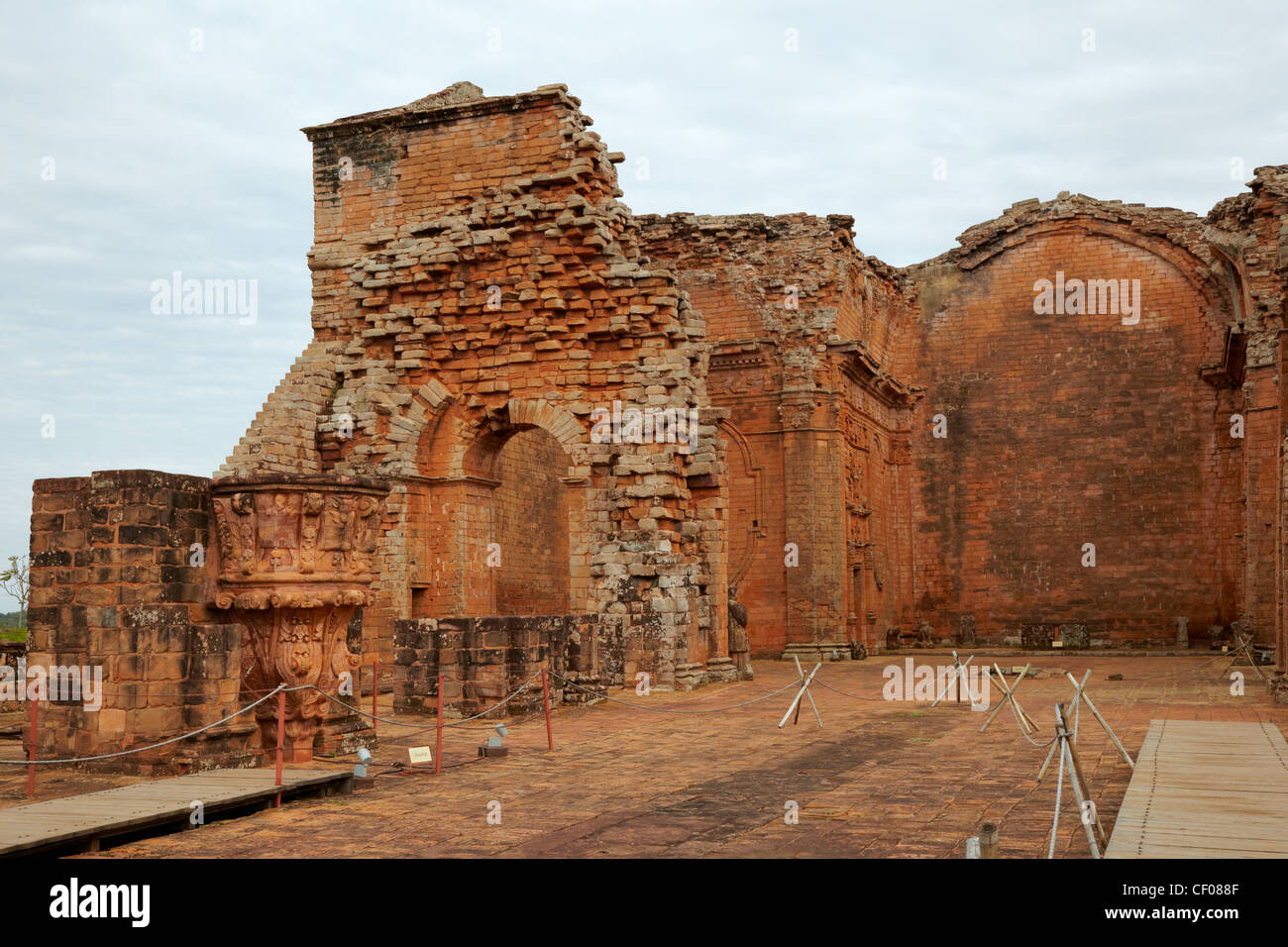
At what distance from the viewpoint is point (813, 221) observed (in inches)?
961

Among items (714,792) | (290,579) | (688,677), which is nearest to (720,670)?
(688,677)

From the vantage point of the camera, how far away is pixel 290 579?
9.66 meters

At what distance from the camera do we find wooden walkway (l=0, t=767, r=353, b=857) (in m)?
6.00

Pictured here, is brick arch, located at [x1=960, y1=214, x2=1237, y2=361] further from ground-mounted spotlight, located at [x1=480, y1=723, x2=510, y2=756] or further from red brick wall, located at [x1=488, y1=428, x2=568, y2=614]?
ground-mounted spotlight, located at [x1=480, y1=723, x2=510, y2=756]

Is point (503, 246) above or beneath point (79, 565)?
above

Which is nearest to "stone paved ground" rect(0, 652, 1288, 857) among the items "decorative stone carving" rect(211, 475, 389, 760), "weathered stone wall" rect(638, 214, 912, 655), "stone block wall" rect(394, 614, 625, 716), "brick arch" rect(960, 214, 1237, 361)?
"stone block wall" rect(394, 614, 625, 716)

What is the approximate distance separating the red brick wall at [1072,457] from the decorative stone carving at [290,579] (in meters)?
21.3

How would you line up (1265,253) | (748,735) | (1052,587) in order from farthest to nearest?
(1052,587) → (1265,253) → (748,735)

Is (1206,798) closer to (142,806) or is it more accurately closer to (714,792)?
(714,792)

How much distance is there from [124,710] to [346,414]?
911 centimetres

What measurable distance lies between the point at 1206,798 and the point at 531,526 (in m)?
20.1

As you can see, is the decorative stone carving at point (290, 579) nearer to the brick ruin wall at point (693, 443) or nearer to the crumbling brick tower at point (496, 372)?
the brick ruin wall at point (693, 443)
